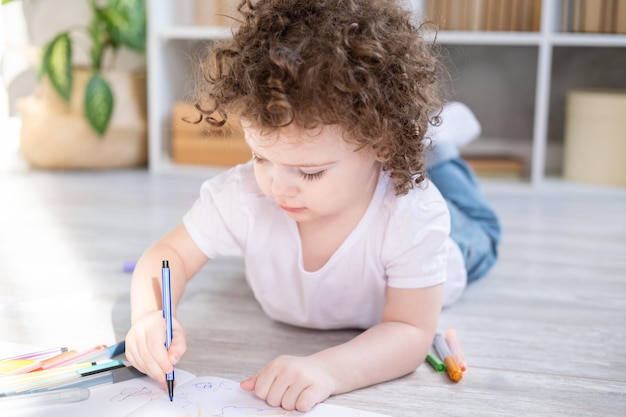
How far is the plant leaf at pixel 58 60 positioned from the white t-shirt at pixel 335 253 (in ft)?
5.20

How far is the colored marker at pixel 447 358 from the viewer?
947 millimetres

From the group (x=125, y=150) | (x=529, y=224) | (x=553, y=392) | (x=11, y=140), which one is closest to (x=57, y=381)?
(x=553, y=392)

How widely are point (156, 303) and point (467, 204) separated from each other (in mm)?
726

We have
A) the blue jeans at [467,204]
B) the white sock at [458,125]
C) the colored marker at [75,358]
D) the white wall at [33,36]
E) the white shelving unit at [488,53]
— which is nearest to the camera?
the colored marker at [75,358]

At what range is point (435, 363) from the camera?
3.21ft

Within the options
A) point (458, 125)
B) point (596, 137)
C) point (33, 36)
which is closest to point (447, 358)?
point (458, 125)

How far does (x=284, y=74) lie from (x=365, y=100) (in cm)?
9

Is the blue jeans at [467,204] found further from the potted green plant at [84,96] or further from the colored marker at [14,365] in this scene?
the potted green plant at [84,96]

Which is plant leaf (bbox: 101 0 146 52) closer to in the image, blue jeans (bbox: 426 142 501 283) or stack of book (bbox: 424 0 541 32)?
stack of book (bbox: 424 0 541 32)

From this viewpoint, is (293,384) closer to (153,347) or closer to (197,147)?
(153,347)

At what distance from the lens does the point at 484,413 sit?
859mm

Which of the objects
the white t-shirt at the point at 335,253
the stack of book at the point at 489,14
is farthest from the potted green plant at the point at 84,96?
the white t-shirt at the point at 335,253

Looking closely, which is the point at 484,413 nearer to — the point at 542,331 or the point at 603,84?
the point at 542,331

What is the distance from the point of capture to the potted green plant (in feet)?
8.10
